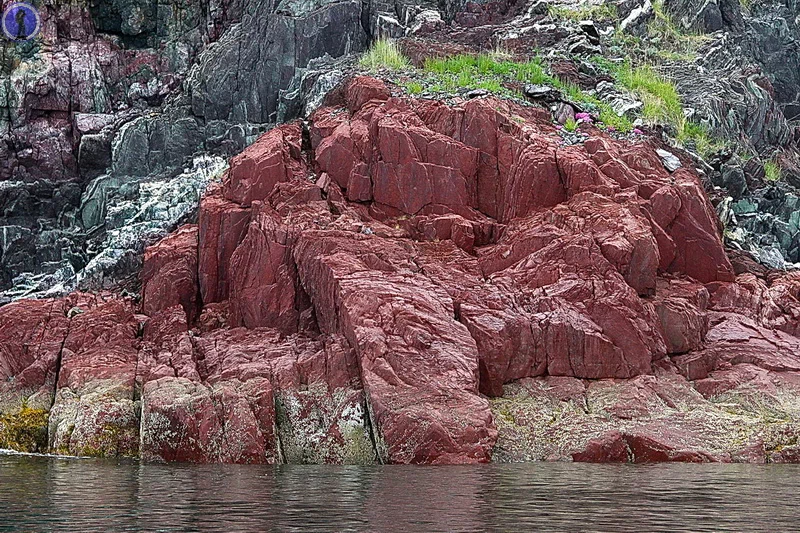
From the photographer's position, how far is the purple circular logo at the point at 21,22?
2384 inches

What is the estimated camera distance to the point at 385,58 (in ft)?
160

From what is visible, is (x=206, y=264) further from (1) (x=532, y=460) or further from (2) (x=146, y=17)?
(2) (x=146, y=17)

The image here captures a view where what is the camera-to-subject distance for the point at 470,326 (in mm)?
33094

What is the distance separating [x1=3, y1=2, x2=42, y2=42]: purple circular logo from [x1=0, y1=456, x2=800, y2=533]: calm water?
42.0 metres

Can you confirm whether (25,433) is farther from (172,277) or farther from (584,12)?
(584,12)

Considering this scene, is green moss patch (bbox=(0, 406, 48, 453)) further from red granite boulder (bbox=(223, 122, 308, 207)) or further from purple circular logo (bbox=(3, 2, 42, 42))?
purple circular logo (bbox=(3, 2, 42, 42))

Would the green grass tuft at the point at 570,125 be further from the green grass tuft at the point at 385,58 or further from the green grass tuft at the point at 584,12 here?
the green grass tuft at the point at 584,12

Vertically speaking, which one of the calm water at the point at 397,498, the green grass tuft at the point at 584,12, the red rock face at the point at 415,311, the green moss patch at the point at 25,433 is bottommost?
the green moss patch at the point at 25,433

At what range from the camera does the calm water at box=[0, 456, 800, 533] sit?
14586 millimetres

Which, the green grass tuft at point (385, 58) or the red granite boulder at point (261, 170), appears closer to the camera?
the red granite boulder at point (261, 170)

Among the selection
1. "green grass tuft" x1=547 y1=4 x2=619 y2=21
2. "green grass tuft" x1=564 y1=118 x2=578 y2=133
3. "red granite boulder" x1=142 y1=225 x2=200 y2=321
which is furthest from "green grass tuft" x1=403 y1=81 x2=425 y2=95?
"green grass tuft" x1=547 y1=4 x2=619 y2=21

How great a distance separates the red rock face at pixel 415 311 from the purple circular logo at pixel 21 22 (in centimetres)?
2694

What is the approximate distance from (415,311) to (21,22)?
42.9 meters

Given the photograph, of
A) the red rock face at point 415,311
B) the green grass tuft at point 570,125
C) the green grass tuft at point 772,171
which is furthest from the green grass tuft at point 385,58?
the green grass tuft at point 772,171
